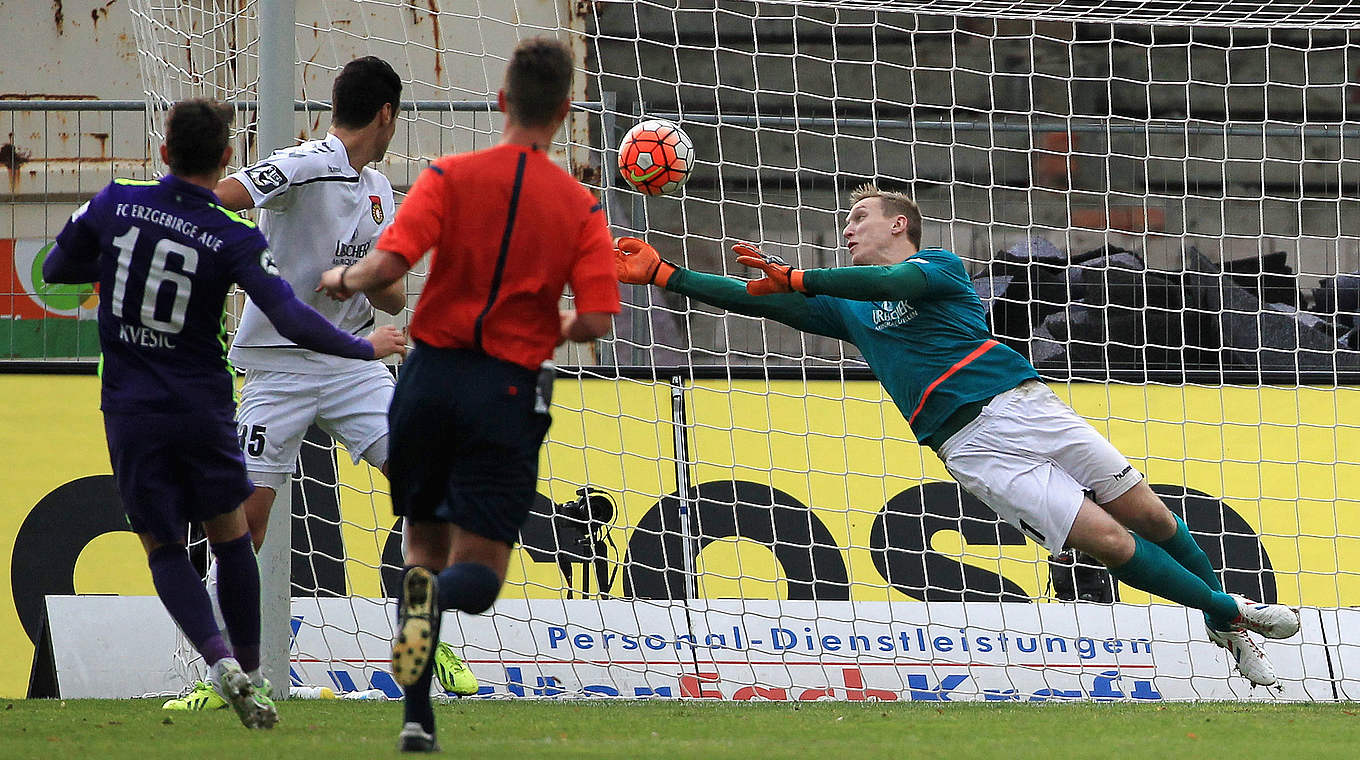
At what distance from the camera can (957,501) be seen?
6.36 metres

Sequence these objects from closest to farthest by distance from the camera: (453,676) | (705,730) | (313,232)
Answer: (705,730) < (313,232) < (453,676)

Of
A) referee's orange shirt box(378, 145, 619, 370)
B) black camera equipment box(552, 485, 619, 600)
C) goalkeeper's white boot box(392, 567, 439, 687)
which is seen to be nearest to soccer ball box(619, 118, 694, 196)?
black camera equipment box(552, 485, 619, 600)

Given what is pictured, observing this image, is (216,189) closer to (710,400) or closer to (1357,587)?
(710,400)

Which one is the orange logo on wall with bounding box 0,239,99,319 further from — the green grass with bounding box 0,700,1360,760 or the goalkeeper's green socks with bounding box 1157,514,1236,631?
the goalkeeper's green socks with bounding box 1157,514,1236,631

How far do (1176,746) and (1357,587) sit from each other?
10.7 feet

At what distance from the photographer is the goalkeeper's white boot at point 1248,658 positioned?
15.9 ft

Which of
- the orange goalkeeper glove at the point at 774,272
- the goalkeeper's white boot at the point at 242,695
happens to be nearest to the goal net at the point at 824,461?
the orange goalkeeper glove at the point at 774,272

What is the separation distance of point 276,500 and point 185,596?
4.20 feet

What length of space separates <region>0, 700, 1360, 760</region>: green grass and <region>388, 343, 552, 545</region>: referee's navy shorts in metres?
0.53

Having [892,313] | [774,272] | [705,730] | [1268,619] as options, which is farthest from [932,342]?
[705,730]

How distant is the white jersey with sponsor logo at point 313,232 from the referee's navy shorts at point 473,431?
161 cm

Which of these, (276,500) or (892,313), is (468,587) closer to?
(276,500)

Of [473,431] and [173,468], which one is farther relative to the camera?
[173,468]

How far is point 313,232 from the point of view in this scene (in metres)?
4.54
